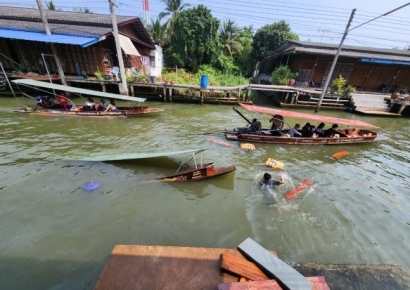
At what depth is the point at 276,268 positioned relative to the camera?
9.71 ft

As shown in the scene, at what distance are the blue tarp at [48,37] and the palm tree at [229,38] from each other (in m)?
21.2

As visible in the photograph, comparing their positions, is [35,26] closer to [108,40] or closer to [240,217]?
[108,40]

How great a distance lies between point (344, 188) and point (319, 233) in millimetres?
3084

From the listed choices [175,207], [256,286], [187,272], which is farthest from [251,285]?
[175,207]

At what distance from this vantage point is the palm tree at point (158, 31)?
30.9 meters

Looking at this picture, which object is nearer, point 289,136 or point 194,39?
point 289,136

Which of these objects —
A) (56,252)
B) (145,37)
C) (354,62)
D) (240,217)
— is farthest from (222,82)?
(56,252)

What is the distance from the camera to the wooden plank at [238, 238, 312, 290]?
2.72m

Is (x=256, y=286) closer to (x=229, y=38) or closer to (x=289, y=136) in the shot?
(x=289, y=136)

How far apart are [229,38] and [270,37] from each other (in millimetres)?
6613

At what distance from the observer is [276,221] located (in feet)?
19.3

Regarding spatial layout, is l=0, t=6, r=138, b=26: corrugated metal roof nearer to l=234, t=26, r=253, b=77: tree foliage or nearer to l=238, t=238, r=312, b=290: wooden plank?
l=234, t=26, r=253, b=77: tree foliage

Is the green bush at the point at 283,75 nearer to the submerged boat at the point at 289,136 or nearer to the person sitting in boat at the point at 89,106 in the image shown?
the submerged boat at the point at 289,136

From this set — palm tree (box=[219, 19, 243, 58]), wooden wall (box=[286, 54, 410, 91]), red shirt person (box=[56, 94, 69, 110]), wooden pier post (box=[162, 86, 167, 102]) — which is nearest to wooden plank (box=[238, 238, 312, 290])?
red shirt person (box=[56, 94, 69, 110])
